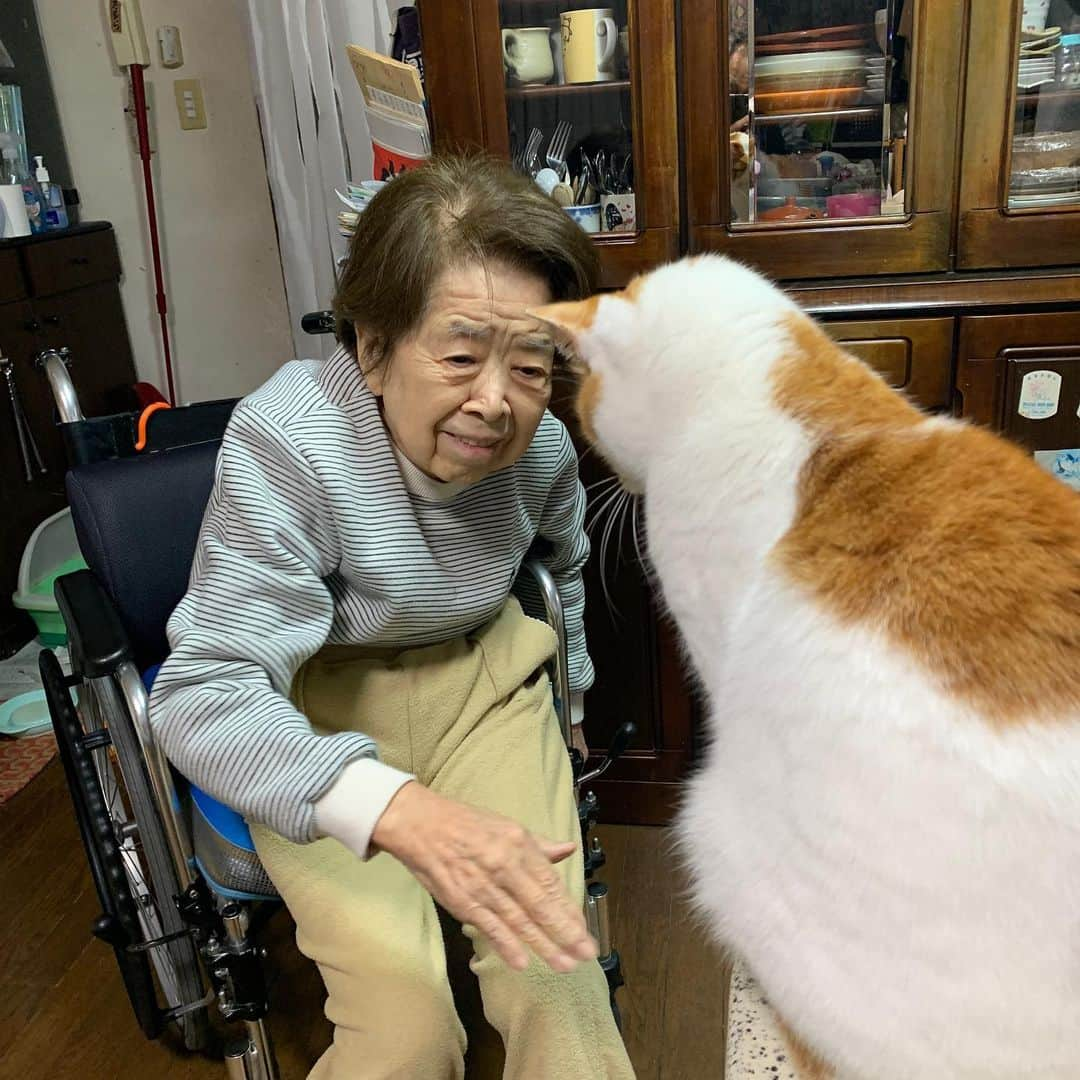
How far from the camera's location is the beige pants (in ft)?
2.66

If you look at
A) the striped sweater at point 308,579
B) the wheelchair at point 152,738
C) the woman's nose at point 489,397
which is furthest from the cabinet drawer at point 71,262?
the woman's nose at point 489,397

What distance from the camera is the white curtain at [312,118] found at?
173cm

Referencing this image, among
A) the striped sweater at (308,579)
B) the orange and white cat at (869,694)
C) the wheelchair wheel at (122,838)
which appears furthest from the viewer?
the wheelchair wheel at (122,838)

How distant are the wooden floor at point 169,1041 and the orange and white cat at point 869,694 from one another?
0.71 metres

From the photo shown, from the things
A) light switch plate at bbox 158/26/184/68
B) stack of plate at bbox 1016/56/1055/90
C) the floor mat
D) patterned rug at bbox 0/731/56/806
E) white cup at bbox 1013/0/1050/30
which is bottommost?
patterned rug at bbox 0/731/56/806

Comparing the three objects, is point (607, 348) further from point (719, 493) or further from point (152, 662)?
point (152, 662)

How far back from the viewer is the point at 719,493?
54 cm

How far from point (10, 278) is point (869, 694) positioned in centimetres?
231

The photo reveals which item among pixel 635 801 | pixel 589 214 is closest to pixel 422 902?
pixel 635 801

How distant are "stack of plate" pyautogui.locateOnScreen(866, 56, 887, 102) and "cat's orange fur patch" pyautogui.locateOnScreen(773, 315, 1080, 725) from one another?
97cm

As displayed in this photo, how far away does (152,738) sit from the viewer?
884 millimetres

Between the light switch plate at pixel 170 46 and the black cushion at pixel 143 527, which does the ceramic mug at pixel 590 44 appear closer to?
the black cushion at pixel 143 527

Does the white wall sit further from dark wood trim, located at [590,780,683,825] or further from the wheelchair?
dark wood trim, located at [590,780,683,825]

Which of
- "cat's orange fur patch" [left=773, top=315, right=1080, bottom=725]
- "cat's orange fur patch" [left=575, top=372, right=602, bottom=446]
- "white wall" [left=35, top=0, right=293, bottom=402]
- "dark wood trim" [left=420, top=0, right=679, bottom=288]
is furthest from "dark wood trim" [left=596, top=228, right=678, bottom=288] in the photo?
"white wall" [left=35, top=0, right=293, bottom=402]
